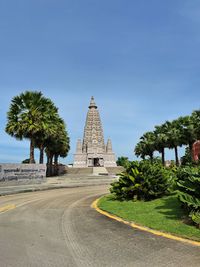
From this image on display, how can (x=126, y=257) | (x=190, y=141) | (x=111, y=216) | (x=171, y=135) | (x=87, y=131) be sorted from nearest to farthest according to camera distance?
(x=126, y=257), (x=111, y=216), (x=190, y=141), (x=171, y=135), (x=87, y=131)

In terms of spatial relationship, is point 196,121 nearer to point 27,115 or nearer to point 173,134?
point 173,134

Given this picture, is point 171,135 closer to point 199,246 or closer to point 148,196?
point 148,196

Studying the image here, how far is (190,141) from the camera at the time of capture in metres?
43.0

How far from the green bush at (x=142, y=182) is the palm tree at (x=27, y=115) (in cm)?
2002

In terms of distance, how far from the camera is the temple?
81.1 metres

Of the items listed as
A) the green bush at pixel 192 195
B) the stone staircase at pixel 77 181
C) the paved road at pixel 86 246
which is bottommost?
the paved road at pixel 86 246

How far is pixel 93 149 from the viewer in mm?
81562

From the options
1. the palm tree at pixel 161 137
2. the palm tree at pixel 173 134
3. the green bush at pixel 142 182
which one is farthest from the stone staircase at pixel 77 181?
the green bush at pixel 142 182

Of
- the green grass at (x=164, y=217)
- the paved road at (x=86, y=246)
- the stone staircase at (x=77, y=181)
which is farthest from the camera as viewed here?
the stone staircase at (x=77, y=181)

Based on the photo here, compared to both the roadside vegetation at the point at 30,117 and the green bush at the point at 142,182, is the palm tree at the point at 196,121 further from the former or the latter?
the green bush at the point at 142,182

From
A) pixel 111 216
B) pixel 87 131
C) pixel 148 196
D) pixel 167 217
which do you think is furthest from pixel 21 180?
pixel 87 131

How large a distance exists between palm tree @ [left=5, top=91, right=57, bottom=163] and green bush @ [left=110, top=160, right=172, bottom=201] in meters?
20.0

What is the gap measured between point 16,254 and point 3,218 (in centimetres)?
493

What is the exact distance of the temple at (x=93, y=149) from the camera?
81125mm
